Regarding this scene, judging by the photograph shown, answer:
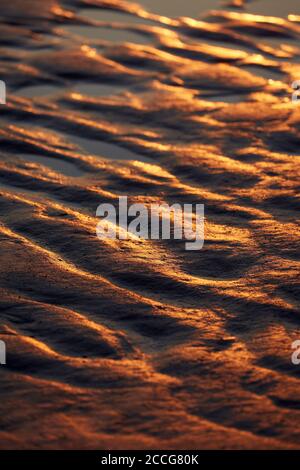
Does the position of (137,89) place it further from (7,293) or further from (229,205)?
(7,293)

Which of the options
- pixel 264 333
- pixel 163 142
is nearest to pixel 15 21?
pixel 163 142

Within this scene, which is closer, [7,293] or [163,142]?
[7,293]

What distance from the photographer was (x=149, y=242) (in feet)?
11.4

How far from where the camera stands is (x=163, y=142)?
448cm

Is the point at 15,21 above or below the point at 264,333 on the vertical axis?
above

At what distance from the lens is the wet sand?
97.0 inches

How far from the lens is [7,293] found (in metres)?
3.05

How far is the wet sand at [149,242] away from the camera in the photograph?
8.09 ft

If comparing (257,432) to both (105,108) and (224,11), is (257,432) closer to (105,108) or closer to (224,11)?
(105,108)

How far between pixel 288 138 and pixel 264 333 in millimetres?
1914
